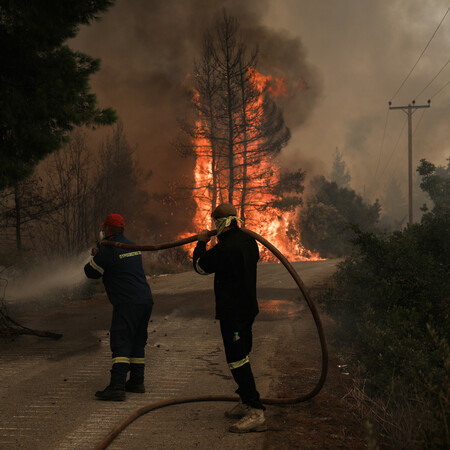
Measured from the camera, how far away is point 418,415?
4.54 meters

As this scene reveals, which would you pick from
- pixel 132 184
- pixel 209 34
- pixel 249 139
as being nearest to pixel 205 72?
pixel 209 34

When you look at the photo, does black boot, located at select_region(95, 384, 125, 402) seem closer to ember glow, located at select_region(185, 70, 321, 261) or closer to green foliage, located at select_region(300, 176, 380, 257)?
ember glow, located at select_region(185, 70, 321, 261)

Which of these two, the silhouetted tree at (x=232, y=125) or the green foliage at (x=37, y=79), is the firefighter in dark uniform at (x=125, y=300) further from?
the silhouetted tree at (x=232, y=125)

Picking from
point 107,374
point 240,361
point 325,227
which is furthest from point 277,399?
point 325,227

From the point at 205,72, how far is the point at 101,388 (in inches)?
1069

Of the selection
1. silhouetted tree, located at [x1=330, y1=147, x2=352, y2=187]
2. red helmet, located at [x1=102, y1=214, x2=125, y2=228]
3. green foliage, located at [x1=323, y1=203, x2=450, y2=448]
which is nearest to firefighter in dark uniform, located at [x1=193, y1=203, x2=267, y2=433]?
red helmet, located at [x1=102, y1=214, x2=125, y2=228]

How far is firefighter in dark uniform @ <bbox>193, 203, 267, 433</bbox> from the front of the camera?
15.1 ft

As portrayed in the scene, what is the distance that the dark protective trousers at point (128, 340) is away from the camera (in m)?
5.48

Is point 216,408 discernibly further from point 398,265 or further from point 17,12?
point 17,12

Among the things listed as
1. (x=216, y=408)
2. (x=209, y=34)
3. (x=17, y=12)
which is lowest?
(x=216, y=408)

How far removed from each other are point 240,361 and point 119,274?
189 cm

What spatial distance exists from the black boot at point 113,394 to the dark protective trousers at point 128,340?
5cm

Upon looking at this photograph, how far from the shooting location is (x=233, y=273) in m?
4.67

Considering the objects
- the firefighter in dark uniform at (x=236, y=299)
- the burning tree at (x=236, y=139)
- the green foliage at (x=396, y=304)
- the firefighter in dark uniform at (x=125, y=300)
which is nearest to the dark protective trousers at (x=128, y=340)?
the firefighter in dark uniform at (x=125, y=300)
